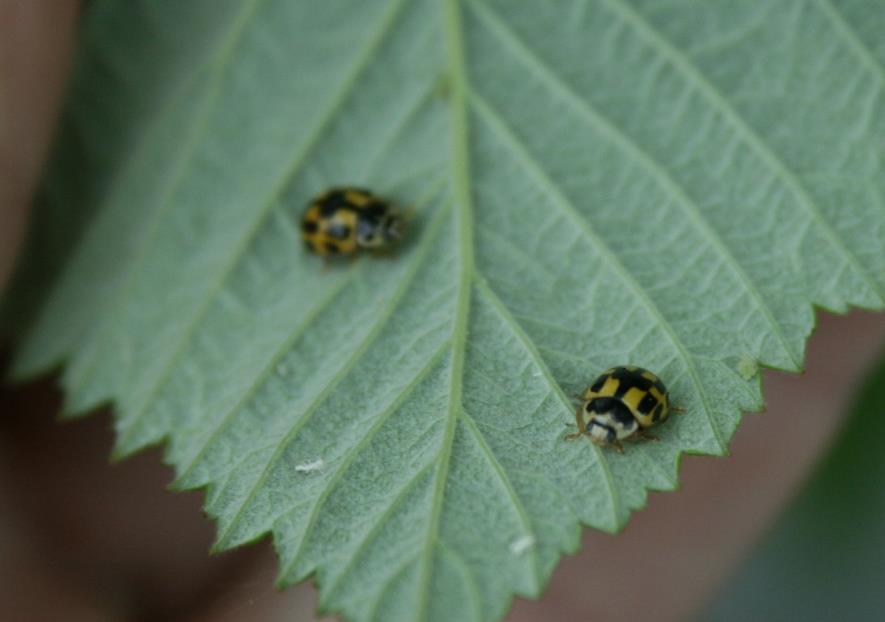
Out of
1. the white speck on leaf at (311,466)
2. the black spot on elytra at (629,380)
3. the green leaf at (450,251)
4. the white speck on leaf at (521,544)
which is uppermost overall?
the green leaf at (450,251)

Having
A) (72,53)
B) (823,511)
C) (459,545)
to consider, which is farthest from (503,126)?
(823,511)

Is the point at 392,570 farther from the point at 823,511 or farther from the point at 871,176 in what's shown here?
the point at 823,511

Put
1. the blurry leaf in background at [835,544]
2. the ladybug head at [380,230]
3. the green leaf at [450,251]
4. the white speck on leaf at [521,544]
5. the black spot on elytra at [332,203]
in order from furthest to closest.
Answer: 1. the blurry leaf in background at [835,544]
2. the black spot on elytra at [332,203]
3. the ladybug head at [380,230]
4. the green leaf at [450,251]
5. the white speck on leaf at [521,544]

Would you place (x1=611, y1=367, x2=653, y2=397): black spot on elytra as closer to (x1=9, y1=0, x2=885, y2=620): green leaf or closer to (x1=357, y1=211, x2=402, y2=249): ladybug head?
(x1=9, y1=0, x2=885, y2=620): green leaf

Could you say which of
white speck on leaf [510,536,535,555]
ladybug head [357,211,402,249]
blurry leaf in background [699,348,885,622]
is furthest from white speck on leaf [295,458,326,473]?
blurry leaf in background [699,348,885,622]

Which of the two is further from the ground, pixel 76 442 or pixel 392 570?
pixel 76 442

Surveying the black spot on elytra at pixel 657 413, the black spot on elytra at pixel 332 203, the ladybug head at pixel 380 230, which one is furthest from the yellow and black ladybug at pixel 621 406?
the black spot on elytra at pixel 332 203

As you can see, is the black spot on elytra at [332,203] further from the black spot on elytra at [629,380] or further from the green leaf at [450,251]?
the black spot on elytra at [629,380]
